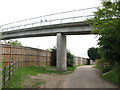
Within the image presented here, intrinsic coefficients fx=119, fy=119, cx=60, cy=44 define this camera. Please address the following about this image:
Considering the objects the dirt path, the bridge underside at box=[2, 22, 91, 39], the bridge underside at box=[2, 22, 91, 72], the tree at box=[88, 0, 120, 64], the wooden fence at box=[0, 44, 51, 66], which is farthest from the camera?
the bridge underside at box=[2, 22, 91, 72]

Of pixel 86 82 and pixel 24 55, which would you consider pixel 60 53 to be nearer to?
pixel 24 55

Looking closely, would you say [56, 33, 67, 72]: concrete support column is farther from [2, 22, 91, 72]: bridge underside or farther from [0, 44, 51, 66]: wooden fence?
[0, 44, 51, 66]: wooden fence

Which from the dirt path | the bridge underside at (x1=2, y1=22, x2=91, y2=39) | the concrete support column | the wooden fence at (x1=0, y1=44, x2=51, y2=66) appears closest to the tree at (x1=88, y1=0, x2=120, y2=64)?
the dirt path

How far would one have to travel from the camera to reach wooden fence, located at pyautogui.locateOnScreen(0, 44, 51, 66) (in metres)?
13.8

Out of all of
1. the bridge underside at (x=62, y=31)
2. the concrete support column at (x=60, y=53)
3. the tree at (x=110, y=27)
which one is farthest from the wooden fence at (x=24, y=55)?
the tree at (x=110, y=27)

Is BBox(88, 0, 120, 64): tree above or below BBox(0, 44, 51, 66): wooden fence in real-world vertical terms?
above

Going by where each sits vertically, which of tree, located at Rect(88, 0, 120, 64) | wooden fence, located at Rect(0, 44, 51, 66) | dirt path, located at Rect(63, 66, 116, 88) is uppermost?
tree, located at Rect(88, 0, 120, 64)

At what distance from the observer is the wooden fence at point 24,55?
544 inches

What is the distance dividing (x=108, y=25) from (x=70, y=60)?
593 inches

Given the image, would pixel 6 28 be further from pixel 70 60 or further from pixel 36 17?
pixel 70 60

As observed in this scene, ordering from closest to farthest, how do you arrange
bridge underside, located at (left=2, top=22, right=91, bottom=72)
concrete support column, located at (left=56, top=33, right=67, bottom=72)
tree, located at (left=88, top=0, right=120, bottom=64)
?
tree, located at (left=88, top=0, right=120, bottom=64), bridge underside, located at (left=2, top=22, right=91, bottom=72), concrete support column, located at (left=56, top=33, right=67, bottom=72)

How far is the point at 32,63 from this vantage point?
18.5 metres

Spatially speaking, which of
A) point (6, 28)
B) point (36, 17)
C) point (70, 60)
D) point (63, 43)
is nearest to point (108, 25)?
point (63, 43)

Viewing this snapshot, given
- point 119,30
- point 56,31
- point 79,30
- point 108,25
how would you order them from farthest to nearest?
point 56,31 → point 79,30 → point 108,25 → point 119,30
